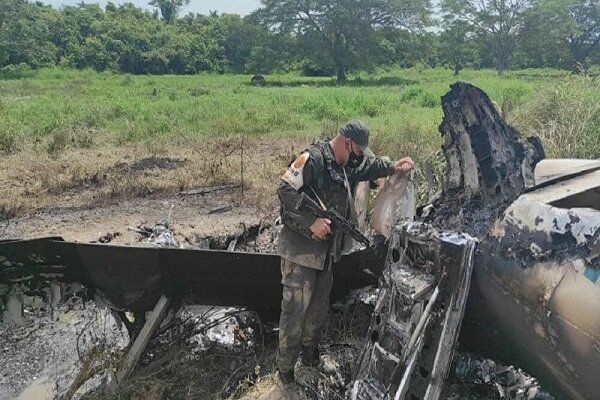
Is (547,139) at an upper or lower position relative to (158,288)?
upper

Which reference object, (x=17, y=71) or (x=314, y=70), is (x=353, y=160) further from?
(x=314, y=70)

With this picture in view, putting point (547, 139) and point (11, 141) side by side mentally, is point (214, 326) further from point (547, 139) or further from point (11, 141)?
point (11, 141)

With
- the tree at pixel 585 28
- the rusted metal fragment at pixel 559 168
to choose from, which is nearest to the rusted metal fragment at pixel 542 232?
the rusted metal fragment at pixel 559 168

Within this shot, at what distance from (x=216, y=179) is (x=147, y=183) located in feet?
3.53

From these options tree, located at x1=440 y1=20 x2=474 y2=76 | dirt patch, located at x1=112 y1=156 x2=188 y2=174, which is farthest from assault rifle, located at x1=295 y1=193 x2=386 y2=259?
tree, located at x1=440 y1=20 x2=474 y2=76

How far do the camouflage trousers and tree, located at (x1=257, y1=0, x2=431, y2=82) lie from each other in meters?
32.7

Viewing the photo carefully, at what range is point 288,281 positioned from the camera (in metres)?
3.51

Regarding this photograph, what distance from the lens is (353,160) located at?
3.51m

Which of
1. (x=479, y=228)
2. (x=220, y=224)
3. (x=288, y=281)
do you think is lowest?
(x=220, y=224)

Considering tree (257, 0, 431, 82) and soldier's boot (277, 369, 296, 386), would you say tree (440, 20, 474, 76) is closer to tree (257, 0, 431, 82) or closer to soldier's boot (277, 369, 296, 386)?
tree (257, 0, 431, 82)

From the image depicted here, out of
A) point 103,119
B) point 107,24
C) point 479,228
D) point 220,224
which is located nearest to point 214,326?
point 479,228

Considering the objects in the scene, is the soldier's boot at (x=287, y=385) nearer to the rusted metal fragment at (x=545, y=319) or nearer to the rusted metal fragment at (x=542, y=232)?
the rusted metal fragment at (x=545, y=319)

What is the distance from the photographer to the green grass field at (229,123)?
7.70m

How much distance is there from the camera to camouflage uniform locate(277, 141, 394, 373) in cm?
331
